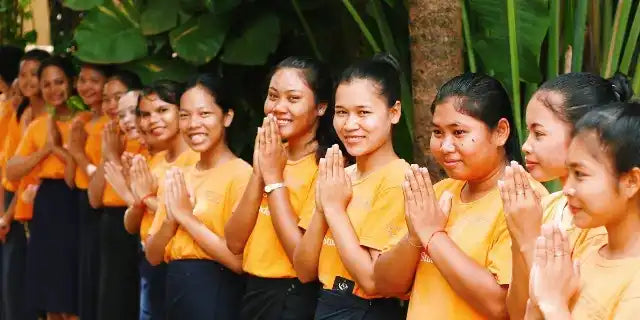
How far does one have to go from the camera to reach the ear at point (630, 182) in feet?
7.03

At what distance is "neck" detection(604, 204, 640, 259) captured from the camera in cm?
219

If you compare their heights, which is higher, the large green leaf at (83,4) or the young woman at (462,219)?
the large green leaf at (83,4)

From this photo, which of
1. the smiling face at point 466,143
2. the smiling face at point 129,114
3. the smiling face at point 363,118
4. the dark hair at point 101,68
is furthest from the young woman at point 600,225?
the dark hair at point 101,68

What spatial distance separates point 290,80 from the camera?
3547 mm

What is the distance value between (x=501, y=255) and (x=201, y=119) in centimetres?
163

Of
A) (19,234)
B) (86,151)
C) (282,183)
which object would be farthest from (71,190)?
(282,183)

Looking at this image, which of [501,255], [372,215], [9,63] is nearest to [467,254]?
[501,255]

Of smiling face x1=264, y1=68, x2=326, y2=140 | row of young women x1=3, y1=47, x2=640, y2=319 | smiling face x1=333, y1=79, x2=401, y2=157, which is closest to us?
row of young women x1=3, y1=47, x2=640, y2=319

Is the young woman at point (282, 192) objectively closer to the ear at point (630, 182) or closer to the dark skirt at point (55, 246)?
the ear at point (630, 182)

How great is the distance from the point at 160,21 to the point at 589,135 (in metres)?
3.16

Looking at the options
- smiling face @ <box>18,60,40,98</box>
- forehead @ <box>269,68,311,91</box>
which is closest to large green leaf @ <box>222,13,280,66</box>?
forehead @ <box>269,68,311,91</box>

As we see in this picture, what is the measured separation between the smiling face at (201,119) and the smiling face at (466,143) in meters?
1.34

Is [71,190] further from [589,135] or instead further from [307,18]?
[589,135]

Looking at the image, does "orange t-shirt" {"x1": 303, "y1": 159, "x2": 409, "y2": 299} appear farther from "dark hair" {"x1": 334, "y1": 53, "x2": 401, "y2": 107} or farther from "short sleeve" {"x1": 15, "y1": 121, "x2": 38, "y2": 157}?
"short sleeve" {"x1": 15, "y1": 121, "x2": 38, "y2": 157}
